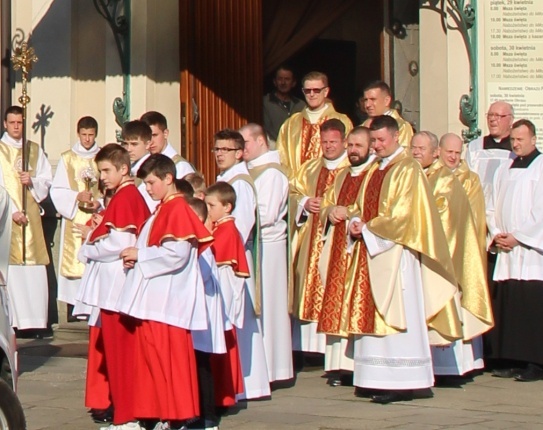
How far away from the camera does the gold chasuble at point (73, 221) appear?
13.7 m

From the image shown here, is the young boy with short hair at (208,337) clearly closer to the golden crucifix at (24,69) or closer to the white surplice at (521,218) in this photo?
the white surplice at (521,218)

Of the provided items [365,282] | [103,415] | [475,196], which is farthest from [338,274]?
[103,415]

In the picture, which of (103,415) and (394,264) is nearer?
(103,415)

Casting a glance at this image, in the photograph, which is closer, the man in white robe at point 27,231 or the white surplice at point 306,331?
the white surplice at point 306,331

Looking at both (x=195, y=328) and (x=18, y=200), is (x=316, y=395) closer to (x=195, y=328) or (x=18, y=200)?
(x=195, y=328)

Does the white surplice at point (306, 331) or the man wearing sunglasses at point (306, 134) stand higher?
the man wearing sunglasses at point (306, 134)

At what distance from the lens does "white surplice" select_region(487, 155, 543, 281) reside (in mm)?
11461

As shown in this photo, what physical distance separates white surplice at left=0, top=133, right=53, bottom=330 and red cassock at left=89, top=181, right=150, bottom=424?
14.8 ft

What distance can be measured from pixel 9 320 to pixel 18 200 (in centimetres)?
584

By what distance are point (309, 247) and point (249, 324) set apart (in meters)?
1.34

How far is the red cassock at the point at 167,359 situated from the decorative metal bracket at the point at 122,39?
5.04m

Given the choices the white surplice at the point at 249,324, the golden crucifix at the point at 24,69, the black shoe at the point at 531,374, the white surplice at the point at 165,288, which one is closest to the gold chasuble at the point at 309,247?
the white surplice at the point at 249,324

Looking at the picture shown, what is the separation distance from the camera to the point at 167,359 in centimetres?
905

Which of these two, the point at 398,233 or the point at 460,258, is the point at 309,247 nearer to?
the point at 460,258
